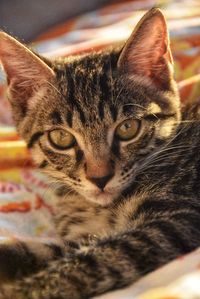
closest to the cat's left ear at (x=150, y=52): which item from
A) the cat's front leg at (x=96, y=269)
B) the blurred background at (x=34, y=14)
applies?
the cat's front leg at (x=96, y=269)

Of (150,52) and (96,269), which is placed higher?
(150,52)

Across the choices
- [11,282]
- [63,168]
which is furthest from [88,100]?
[11,282]

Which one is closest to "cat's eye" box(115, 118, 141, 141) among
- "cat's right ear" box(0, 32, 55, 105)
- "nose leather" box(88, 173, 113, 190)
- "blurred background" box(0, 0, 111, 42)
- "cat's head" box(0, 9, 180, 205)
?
"cat's head" box(0, 9, 180, 205)

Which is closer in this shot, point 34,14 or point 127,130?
point 127,130

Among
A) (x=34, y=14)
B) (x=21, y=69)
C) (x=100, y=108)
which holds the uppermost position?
(x=34, y=14)

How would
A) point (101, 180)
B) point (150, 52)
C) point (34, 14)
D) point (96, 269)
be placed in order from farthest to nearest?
point (34, 14)
point (150, 52)
point (101, 180)
point (96, 269)

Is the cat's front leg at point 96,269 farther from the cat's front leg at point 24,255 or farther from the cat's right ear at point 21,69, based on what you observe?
the cat's right ear at point 21,69

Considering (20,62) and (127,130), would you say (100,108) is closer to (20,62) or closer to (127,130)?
(127,130)

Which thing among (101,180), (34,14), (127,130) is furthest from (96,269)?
(34,14)

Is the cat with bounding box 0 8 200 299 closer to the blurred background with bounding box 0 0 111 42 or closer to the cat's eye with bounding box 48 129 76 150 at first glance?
the cat's eye with bounding box 48 129 76 150
